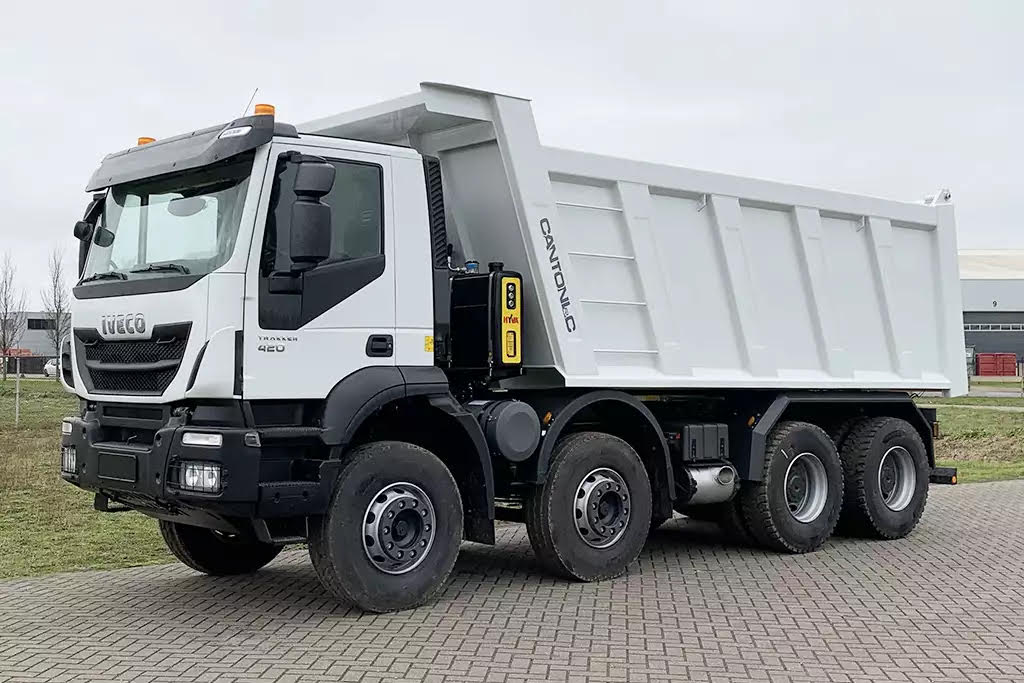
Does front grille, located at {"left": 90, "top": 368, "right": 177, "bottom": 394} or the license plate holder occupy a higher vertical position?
front grille, located at {"left": 90, "top": 368, "right": 177, "bottom": 394}

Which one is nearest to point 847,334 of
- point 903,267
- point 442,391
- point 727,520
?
point 903,267

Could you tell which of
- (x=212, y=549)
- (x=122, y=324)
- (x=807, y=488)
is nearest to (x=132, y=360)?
(x=122, y=324)

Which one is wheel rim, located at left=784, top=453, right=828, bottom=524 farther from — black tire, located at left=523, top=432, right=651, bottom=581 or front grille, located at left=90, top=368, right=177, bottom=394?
front grille, located at left=90, top=368, right=177, bottom=394

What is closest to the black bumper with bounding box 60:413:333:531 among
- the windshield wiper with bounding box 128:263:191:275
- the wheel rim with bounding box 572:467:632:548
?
the windshield wiper with bounding box 128:263:191:275

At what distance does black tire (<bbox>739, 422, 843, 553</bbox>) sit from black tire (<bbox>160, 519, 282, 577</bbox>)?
164 inches

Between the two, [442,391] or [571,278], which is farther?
[571,278]

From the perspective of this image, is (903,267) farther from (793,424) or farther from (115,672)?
(115,672)

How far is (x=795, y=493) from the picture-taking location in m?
10.4

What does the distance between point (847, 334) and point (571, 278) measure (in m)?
3.70

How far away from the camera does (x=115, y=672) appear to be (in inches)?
237

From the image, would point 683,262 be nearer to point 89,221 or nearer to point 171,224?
point 171,224

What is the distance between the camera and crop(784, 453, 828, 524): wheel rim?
10.3 meters

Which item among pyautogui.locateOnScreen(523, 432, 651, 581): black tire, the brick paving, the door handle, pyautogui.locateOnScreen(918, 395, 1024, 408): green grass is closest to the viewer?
the brick paving

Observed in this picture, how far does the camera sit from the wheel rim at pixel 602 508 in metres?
8.53
